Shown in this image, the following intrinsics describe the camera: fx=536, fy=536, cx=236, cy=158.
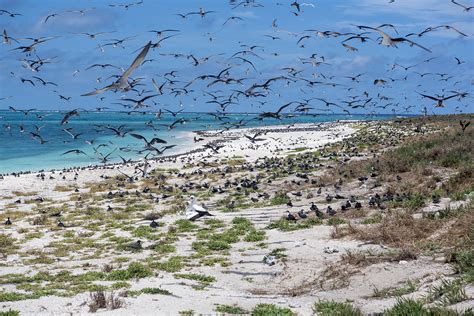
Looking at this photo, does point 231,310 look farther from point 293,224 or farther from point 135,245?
point 293,224

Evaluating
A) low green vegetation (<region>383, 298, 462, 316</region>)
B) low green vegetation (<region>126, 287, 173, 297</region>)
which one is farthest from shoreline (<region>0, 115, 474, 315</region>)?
low green vegetation (<region>383, 298, 462, 316</region>)

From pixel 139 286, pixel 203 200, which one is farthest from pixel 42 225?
pixel 139 286

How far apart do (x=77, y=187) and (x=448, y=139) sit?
77.2ft

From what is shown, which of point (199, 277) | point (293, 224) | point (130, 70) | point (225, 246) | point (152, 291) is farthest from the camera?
point (293, 224)

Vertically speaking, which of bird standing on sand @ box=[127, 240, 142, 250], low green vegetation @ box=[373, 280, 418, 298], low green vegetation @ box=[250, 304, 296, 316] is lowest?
bird standing on sand @ box=[127, 240, 142, 250]

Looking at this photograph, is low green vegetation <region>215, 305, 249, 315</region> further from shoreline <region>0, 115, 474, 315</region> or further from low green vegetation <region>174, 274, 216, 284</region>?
low green vegetation <region>174, 274, 216, 284</region>

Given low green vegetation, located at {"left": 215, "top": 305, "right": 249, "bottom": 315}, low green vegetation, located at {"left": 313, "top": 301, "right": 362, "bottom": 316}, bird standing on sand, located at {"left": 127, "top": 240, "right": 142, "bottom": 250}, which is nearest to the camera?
low green vegetation, located at {"left": 313, "top": 301, "right": 362, "bottom": 316}

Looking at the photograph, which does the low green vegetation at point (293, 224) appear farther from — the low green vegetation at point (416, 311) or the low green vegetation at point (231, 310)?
the low green vegetation at point (416, 311)

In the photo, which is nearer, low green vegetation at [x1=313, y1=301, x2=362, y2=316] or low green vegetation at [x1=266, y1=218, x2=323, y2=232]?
low green vegetation at [x1=313, y1=301, x2=362, y2=316]

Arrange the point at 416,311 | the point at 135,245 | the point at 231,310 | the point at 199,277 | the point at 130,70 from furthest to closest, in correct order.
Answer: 1. the point at 135,245
2. the point at 199,277
3. the point at 231,310
4. the point at 416,311
5. the point at 130,70

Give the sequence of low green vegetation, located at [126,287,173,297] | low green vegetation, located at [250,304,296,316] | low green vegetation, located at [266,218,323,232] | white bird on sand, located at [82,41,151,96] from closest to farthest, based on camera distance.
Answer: white bird on sand, located at [82,41,151,96] → low green vegetation, located at [250,304,296,316] → low green vegetation, located at [126,287,173,297] → low green vegetation, located at [266,218,323,232]

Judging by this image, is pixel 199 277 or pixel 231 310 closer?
pixel 231 310

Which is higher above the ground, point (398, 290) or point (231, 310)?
point (398, 290)

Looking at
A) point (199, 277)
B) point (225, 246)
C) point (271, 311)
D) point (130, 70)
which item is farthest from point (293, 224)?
point (130, 70)
